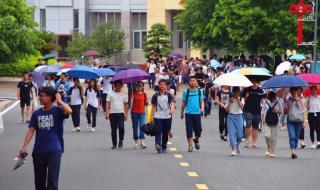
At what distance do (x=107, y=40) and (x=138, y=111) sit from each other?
51125mm

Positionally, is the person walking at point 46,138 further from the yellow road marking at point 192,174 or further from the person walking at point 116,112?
the person walking at point 116,112

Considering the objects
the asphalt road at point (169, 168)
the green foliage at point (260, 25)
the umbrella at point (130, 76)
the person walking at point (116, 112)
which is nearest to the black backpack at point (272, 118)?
the asphalt road at point (169, 168)

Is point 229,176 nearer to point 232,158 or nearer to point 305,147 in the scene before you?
point 232,158

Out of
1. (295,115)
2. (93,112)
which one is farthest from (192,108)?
(93,112)

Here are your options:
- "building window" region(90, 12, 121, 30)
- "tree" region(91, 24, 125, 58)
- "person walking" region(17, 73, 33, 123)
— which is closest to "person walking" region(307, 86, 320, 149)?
"person walking" region(17, 73, 33, 123)

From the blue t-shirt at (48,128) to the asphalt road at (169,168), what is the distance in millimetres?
2507

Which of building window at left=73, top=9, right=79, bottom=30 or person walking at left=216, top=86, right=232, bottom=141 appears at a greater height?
building window at left=73, top=9, right=79, bottom=30

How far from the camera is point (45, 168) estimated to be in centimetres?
1203

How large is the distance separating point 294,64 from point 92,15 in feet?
167

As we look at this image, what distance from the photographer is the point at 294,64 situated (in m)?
39.3

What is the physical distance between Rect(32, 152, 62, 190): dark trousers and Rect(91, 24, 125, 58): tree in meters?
58.8

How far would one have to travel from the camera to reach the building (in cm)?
8500

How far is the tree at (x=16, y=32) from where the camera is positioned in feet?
169

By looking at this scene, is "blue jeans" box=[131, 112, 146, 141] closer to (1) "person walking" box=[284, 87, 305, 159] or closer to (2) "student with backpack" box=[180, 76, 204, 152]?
(2) "student with backpack" box=[180, 76, 204, 152]
